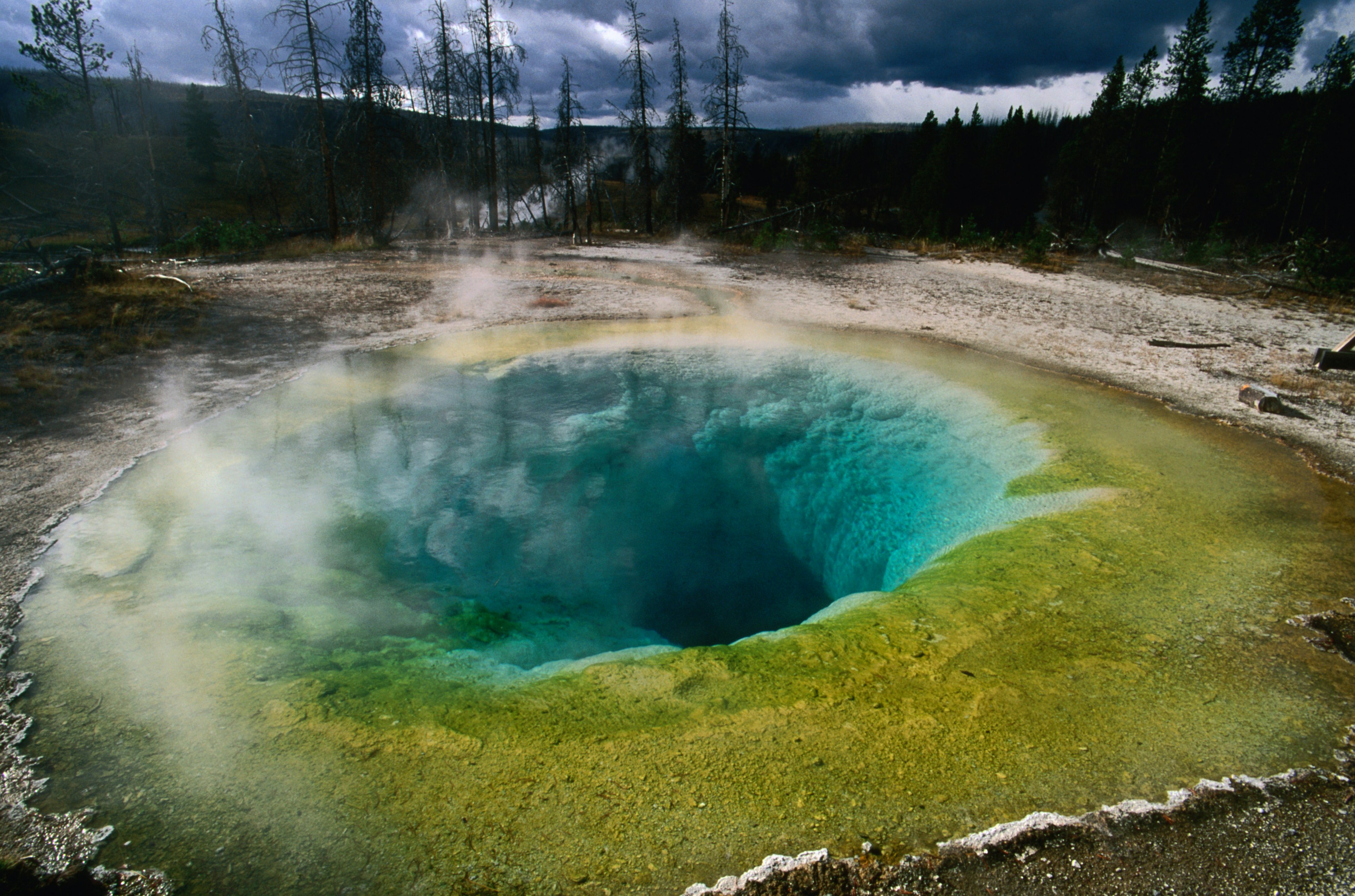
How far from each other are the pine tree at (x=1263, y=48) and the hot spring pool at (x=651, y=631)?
25.9 meters

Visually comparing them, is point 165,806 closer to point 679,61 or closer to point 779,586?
point 779,586

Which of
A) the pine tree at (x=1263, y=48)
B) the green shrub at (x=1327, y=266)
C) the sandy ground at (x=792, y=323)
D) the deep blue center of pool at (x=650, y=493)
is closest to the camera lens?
the sandy ground at (x=792, y=323)

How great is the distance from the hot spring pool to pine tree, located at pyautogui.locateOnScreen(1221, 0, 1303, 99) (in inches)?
1021

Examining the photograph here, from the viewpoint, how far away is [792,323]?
29.5 ft

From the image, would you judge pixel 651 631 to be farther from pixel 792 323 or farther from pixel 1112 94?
pixel 1112 94

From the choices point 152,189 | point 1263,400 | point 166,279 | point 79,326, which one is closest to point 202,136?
point 152,189

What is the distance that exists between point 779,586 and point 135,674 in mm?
4110

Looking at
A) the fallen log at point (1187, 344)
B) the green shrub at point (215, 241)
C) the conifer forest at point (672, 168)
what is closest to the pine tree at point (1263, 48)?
the conifer forest at point (672, 168)

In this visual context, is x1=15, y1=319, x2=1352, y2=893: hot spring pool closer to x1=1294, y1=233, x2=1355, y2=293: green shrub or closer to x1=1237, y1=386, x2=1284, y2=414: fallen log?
x1=1237, y1=386, x2=1284, y2=414: fallen log

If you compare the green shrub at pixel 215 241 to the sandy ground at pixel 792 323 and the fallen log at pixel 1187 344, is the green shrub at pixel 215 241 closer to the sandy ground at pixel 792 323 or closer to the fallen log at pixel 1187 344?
the sandy ground at pixel 792 323

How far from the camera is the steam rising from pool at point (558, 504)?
354cm

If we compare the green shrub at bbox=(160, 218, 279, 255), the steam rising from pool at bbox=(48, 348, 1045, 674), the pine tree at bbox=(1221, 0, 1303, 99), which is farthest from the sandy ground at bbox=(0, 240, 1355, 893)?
the pine tree at bbox=(1221, 0, 1303, 99)

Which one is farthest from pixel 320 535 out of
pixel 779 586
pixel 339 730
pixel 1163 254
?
pixel 1163 254

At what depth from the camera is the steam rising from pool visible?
354 cm
